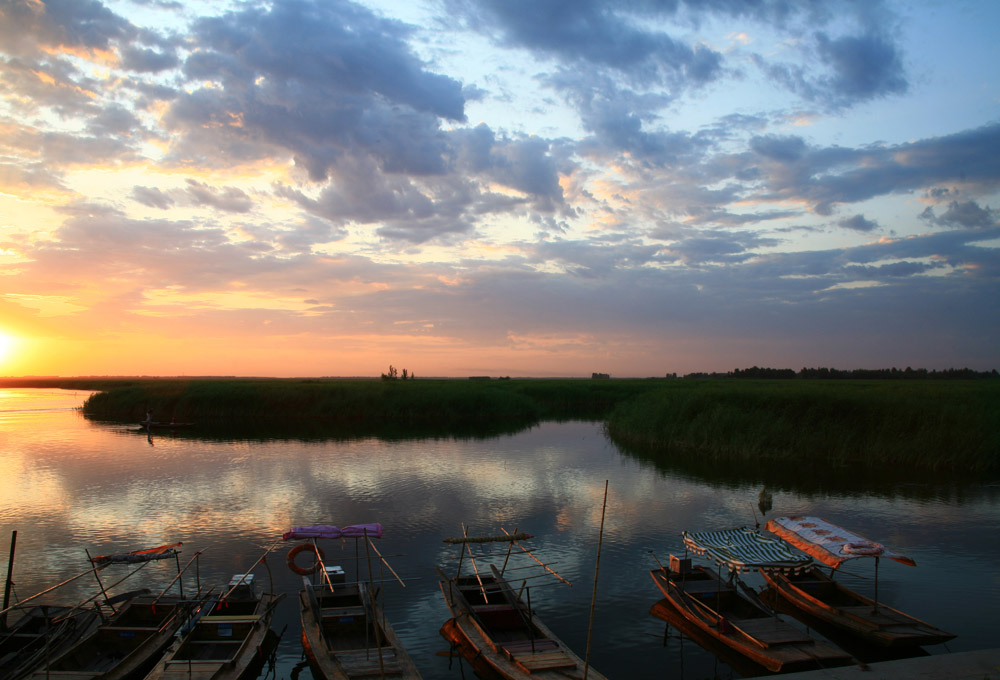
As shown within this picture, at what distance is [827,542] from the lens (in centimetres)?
1120

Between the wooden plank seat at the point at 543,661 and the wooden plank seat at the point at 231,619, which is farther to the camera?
the wooden plank seat at the point at 231,619

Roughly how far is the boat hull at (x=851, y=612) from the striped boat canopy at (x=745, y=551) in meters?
0.38

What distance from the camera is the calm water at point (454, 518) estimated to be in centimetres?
1110

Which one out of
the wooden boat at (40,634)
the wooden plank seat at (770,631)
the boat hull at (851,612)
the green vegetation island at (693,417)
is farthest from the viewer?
the green vegetation island at (693,417)

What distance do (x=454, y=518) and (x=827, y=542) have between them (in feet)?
33.3

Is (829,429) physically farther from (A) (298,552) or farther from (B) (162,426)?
(B) (162,426)

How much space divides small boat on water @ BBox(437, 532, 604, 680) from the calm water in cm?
52

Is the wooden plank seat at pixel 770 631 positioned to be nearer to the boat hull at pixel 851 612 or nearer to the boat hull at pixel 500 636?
the boat hull at pixel 851 612

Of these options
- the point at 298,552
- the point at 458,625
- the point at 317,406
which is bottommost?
the point at 458,625

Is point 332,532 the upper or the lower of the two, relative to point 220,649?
upper

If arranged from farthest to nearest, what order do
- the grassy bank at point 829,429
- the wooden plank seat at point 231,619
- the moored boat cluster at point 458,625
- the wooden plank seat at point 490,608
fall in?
the grassy bank at point 829,429, the wooden plank seat at point 490,608, the wooden plank seat at point 231,619, the moored boat cluster at point 458,625

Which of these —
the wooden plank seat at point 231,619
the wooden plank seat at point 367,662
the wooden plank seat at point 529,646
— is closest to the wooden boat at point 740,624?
the wooden plank seat at point 529,646

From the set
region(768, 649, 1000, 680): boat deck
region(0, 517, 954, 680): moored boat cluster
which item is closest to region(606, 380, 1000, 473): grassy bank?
region(0, 517, 954, 680): moored boat cluster

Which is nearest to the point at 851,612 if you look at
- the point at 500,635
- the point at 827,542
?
the point at 827,542
